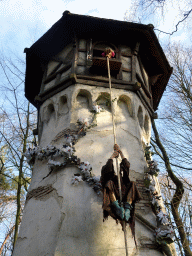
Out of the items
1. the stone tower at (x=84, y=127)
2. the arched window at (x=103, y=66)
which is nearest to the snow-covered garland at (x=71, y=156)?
the stone tower at (x=84, y=127)

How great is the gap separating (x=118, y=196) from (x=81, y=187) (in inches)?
41.5

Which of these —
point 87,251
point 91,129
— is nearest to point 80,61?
point 91,129

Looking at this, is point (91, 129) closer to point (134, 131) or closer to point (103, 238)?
point (134, 131)

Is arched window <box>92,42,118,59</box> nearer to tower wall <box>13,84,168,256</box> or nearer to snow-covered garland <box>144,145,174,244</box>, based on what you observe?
tower wall <box>13,84,168,256</box>

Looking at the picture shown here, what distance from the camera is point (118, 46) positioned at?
9398 mm

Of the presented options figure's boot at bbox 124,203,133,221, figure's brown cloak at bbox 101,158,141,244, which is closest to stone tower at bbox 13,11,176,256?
figure's brown cloak at bbox 101,158,141,244

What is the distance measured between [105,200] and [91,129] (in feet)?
7.78

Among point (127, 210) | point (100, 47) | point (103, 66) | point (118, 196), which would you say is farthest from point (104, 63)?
point (127, 210)

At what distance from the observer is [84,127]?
24.3ft

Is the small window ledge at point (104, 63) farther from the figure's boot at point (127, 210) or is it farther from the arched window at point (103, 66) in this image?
the figure's boot at point (127, 210)

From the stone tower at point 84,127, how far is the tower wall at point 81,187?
2 centimetres

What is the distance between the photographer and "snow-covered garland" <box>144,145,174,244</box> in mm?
5992

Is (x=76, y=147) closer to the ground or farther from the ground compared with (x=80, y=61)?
closer to the ground

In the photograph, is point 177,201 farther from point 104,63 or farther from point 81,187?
point 104,63
